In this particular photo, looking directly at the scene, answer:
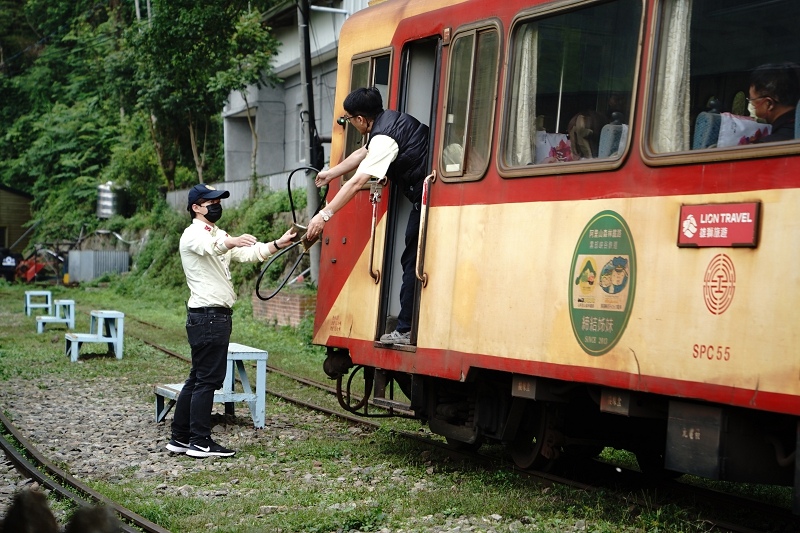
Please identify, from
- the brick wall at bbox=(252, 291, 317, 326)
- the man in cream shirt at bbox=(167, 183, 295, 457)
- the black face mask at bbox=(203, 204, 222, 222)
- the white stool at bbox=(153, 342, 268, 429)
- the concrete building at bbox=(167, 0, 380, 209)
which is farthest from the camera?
the concrete building at bbox=(167, 0, 380, 209)

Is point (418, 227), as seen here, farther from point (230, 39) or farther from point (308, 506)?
point (230, 39)

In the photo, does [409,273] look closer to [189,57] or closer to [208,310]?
[208,310]

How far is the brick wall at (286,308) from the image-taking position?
62.1ft

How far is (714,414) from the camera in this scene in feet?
18.0

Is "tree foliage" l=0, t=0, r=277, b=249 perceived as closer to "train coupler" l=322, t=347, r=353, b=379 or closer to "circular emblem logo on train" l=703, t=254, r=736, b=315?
"train coupler" l=322, t=347, r=353, b=379

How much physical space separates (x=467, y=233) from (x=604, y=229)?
133 centimetres

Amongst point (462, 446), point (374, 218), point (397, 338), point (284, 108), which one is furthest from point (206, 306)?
point (284, 108)

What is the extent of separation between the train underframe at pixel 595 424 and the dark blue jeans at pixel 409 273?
441mm

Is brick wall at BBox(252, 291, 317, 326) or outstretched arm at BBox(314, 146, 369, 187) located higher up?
outstretched arm at BBox(314, 146, 369, 187)

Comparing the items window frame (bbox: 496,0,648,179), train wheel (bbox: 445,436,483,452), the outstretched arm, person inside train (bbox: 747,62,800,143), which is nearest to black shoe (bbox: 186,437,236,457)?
train wheel (bbox: 445,436,483,452)

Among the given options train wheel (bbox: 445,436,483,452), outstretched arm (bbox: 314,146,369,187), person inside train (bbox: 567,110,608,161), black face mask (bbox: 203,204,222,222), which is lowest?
train wheel (bbox: 445,436,483,452)

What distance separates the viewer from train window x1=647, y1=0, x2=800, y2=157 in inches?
207

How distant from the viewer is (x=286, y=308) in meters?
19.4

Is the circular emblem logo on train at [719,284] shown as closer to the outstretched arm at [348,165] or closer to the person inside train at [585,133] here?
the person inside train at [585,133]
